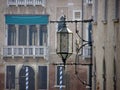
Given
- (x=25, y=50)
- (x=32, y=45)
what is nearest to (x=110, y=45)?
(x=25, y=50)

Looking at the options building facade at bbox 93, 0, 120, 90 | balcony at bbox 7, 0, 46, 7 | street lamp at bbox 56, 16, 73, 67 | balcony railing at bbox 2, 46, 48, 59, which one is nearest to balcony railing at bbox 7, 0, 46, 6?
balcony at bbox 7, 0, 46, 7

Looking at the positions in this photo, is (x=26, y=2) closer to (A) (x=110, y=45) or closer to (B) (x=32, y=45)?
(B) (x=32, y=45)

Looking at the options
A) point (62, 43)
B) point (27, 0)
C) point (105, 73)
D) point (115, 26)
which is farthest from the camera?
point (27, 0)

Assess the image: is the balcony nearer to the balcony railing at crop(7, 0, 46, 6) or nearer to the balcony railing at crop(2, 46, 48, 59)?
the balcony railing at crop(7, 0, 46, 6)

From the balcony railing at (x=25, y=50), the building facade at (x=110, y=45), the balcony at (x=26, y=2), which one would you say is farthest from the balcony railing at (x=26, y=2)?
the building facade at (x=110, y=45)

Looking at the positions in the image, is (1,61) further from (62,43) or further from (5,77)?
(62,43)

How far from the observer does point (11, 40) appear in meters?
31.2

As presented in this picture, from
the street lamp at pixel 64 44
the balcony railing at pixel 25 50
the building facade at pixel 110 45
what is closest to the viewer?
the street lamp at pixel 64 44

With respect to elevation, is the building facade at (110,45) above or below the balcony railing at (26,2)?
below

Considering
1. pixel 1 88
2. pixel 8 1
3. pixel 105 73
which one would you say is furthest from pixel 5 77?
pixel 105 73

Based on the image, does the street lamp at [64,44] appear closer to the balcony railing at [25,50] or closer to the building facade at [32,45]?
the building facade at [32,45]

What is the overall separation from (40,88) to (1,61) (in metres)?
3.13

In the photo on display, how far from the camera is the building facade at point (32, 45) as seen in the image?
30.6m

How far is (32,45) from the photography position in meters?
31.1
